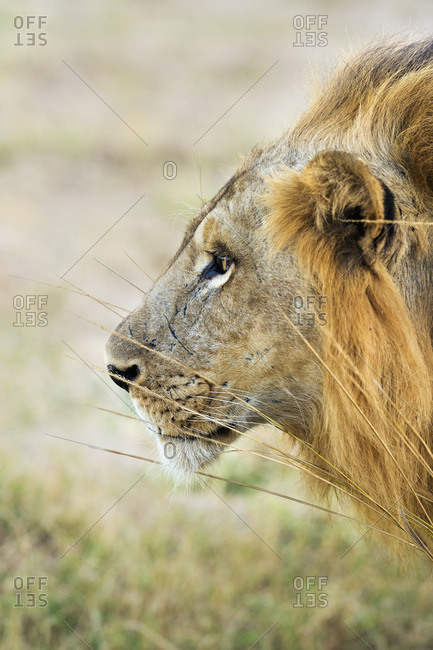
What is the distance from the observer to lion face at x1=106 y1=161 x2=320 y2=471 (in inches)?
94.8

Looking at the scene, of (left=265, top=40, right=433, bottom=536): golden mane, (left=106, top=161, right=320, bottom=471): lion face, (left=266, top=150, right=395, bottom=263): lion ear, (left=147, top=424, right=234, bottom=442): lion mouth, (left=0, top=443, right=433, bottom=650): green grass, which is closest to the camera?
(left=266, top=150, right=395, bottom=263): lion ear

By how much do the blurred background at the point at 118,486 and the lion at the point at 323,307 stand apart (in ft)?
0.85

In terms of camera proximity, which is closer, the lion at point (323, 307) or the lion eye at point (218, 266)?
the lion at point (323, 307)

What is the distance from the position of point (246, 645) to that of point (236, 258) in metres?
2.03

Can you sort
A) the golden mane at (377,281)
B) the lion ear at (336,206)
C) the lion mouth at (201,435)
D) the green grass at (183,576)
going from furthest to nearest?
the green grass at (183,576)
the lion mouth at (201,435)
the golden mane at (377,281)
the lion ear at (336,206)

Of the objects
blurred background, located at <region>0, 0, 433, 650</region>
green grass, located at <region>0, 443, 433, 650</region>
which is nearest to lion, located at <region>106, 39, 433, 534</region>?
blurred background, located at <region>0, 0, 433, 650</region>

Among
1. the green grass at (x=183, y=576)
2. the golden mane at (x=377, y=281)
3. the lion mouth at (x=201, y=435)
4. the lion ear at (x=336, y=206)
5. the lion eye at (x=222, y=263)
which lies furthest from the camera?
the green grass at (x=183, y=576)

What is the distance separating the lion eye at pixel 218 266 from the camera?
2519 mm

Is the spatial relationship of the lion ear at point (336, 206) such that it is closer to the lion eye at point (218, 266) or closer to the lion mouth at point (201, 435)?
the lion eye at point (218, 266)

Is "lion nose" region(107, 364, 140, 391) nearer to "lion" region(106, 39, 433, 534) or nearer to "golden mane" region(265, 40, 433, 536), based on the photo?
"lion" region(106, 39, 433, 534)

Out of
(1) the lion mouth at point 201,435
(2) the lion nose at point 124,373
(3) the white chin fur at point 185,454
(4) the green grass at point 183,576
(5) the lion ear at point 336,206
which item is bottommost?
(4) the green grass at point 183,576

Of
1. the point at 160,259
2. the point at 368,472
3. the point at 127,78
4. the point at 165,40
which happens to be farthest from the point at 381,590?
the point at 165,40

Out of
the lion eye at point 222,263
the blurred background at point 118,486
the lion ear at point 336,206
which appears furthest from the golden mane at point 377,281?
the blurred background at point 118,486

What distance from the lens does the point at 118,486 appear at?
4.53 m
